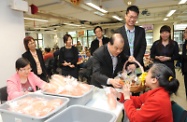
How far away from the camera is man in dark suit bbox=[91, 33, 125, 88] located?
1.69 meters

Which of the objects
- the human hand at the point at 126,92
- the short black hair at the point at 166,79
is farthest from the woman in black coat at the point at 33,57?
the short black hair at the point at 166,79

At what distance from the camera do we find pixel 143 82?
142 cm

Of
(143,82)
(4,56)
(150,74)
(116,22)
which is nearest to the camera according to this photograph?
(150,74)

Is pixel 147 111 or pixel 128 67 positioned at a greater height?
pixel 128 67

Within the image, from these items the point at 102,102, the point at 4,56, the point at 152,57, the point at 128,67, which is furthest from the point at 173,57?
the point at 4,56

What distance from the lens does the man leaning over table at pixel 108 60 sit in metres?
1.69

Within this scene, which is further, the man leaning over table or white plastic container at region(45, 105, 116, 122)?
the man leaning over table

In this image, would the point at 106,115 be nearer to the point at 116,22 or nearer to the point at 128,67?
the point at 128,67

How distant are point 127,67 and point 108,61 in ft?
0.78

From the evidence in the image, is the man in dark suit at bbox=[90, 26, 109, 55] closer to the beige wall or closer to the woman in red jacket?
the beige wall

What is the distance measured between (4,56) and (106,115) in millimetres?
2504

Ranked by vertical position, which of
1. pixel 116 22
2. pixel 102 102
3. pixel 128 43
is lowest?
pixel 102 102

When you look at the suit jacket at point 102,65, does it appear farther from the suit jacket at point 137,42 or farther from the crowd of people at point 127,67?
the suit jacket at point 137,42

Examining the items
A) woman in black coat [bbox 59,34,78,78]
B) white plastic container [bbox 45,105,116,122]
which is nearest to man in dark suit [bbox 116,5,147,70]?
white plastic container [bbox 45,105,116,122]
